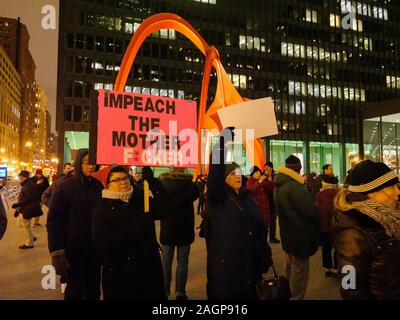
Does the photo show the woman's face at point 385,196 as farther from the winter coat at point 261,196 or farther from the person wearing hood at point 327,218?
the winter coat at point 261,196

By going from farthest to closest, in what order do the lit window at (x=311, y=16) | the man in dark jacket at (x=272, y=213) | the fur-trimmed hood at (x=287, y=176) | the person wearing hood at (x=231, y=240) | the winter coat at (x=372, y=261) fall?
the lit window at (x=311, y=16) → the man in dark jacket at (x=272, y=213) → the fur-trimmed hood at (x=287, y=176) → the person wearing hood at (x=231, y=240) → the winter coat at (x=372, y=261)

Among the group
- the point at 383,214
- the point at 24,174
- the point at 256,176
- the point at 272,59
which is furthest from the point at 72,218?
the point at 272,59

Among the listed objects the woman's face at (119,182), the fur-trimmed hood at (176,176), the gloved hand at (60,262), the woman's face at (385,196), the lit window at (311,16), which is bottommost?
the gloved hand at (60,262)

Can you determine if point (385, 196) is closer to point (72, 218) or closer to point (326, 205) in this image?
point (72, 218)

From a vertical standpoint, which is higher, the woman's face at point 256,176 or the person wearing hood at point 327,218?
the woman's face at point 256,176

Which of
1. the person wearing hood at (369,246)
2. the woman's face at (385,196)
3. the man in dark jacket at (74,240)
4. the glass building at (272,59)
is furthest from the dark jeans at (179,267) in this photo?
the glass building at (272,59)

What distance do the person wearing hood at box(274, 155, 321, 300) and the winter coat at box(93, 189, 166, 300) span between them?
7.02ft

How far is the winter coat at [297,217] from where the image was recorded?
4523 mm

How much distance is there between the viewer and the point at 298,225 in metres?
4.57

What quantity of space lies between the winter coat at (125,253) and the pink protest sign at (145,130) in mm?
849

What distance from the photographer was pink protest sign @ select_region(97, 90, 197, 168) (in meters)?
3.82

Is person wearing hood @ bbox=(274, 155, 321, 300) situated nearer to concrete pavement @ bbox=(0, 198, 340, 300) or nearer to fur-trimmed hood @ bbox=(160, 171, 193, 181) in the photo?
concrete pavement @ bbox=(0, 198, 340, 300)

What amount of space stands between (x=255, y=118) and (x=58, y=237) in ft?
9.65

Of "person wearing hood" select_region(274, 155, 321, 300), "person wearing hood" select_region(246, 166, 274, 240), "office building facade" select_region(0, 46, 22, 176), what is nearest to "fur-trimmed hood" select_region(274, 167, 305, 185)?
"person wearing hood" select_region(274, 155, 321, 300)
